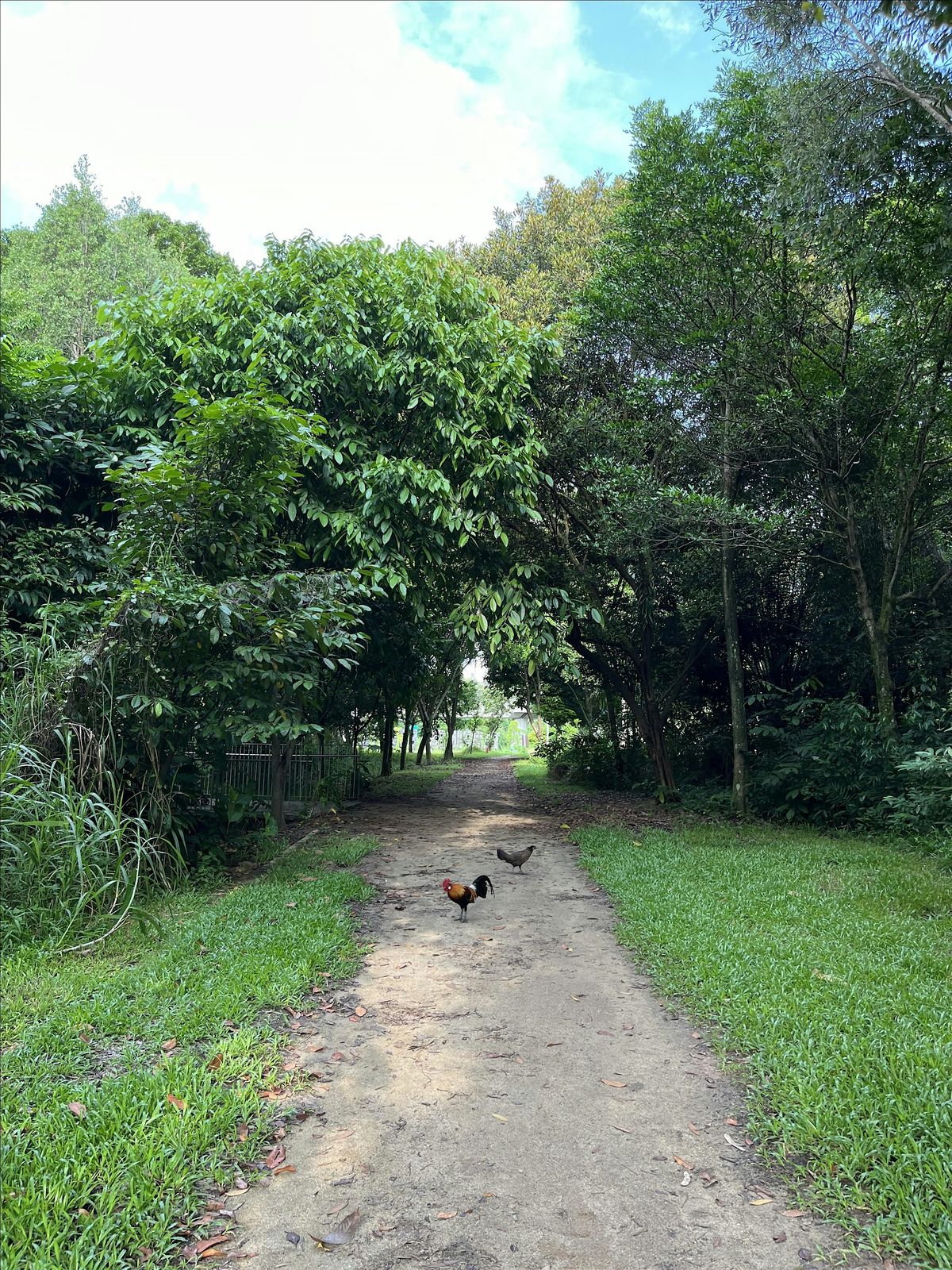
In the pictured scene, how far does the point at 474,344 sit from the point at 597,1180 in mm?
8437

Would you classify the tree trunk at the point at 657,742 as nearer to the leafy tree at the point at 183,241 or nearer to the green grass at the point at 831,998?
the green grass at the point at 831,998

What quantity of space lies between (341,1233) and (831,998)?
2.89 meters

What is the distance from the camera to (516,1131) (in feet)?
9.90

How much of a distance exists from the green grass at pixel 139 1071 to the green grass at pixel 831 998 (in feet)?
6.96

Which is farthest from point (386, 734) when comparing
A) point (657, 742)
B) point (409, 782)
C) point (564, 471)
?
point (564, 471)

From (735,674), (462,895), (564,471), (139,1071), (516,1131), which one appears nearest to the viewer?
(516,1131)

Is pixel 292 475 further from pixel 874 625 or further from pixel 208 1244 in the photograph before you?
pixel 874 625

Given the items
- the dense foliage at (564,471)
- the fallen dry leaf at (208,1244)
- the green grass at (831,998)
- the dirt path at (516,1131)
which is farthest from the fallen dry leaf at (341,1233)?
the dense foliage at (564,471)

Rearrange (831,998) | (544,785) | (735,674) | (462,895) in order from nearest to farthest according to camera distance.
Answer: (831,998) < (462,895) < (735,674) < (544,785)

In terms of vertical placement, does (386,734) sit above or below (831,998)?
above

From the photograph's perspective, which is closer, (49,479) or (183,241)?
(49,479)

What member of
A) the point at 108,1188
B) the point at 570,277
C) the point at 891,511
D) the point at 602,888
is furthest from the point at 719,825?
the point at 570,277

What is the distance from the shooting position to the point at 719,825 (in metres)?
10.4

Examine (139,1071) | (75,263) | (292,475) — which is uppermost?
(75,263)
